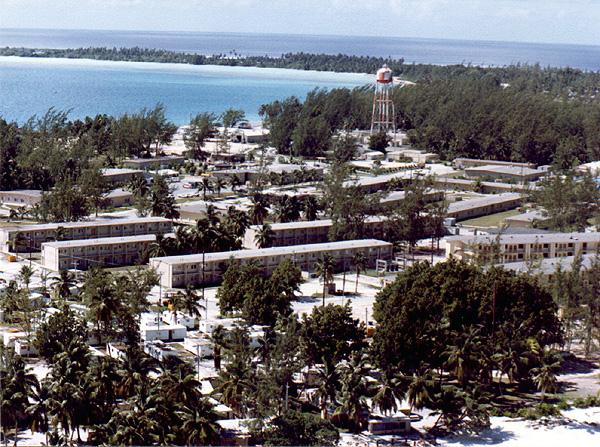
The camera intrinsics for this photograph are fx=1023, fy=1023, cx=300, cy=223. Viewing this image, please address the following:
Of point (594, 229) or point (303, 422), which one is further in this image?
point (594, 229)

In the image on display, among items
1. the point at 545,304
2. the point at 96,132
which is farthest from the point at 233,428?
the point at 96,132

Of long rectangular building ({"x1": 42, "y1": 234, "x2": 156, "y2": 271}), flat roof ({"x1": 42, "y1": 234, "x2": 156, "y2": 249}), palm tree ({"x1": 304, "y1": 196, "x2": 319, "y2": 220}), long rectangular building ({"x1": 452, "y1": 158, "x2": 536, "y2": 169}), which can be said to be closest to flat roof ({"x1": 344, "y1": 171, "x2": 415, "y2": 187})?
long rectangular building ({"x1": 452, "y1": 158, "x2": 536, "y2": 169})

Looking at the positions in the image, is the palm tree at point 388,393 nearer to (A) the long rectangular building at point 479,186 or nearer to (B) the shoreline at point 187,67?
(A) the long rectangular building at point 479,186

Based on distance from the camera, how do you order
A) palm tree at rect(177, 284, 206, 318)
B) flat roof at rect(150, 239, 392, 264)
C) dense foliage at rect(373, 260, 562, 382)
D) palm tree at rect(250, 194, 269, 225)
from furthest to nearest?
palm tree at rect(250, 194, 269, 225), flat roof at rect(150, 239, 392, 264), palm tree at rect(177, 284, 206, 318), dense foliage at rect(373, 260, 562, 382)

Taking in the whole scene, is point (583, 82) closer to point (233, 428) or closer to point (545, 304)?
point (545, 304)

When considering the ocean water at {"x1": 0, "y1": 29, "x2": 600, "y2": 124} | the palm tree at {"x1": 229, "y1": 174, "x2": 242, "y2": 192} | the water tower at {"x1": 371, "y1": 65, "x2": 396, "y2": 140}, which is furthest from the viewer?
A: the ocean water at {"x1": 0, "y1": 29, "x2": 600, "y2": 124}

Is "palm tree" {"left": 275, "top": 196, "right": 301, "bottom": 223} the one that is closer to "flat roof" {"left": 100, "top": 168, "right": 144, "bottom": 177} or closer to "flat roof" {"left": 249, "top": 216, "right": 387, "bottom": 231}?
"flat roof" {"left": 249, "top": 216, "right": 387, "bottom": 231}

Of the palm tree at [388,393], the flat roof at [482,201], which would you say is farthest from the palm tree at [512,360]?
the flat roof at [482,201]
